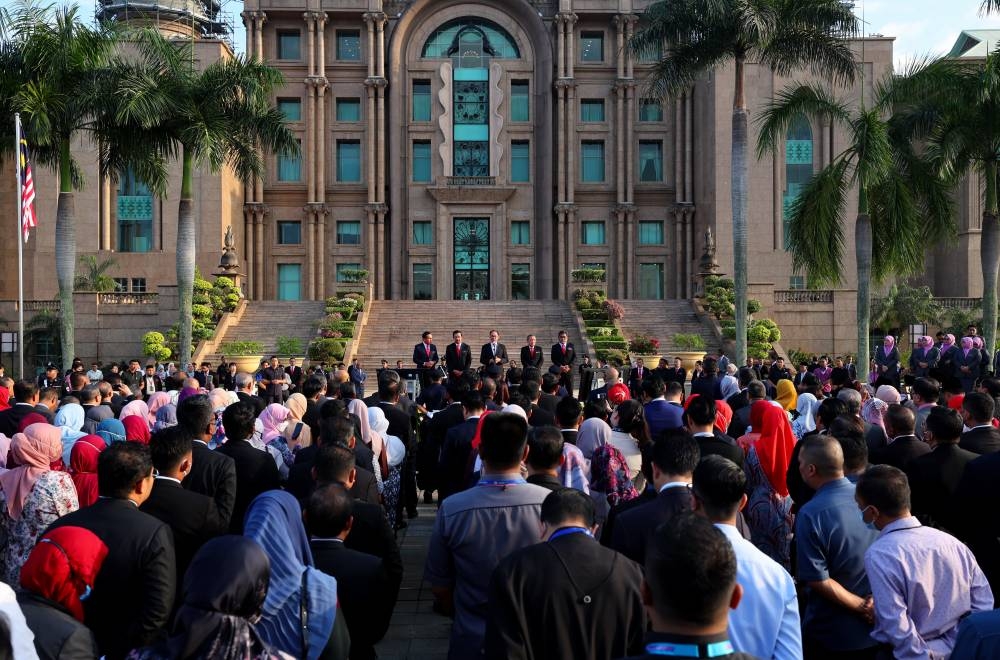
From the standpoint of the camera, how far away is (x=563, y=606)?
4031 mm

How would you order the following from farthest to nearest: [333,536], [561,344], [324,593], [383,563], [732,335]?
[732,335], [561,344], [383,563], [333,536], [324,593]

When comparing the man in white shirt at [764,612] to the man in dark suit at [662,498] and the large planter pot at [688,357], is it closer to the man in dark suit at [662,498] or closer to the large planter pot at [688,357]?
the man in dark suit at [662,498]

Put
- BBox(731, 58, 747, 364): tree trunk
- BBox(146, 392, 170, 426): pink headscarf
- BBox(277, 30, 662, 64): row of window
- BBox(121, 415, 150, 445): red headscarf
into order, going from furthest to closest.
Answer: BBox(277, 30, 662, 64): row of window, BBox(731, 58, 747, 364): tree trunk, BBox(146, 392, 170, 426): pink headscarf, BBox(121, 415, 150, 445): red headscarf

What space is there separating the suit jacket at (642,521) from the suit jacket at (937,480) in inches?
97.6

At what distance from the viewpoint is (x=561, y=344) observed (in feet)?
74.4

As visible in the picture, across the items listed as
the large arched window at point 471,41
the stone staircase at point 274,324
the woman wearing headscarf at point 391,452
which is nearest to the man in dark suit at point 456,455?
the woman wearing headscarf at point 391,452

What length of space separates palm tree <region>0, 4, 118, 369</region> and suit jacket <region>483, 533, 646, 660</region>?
78.5ft

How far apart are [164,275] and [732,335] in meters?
27.5

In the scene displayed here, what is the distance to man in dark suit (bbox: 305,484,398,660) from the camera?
4934 millimetres

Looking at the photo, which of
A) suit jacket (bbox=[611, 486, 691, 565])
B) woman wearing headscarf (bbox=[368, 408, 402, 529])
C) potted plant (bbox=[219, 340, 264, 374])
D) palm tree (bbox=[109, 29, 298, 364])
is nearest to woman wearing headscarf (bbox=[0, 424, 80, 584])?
woman wearing headscarf (bbox=[368, 408, 402, 529])

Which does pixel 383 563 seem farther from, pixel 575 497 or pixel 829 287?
pixel 829 287

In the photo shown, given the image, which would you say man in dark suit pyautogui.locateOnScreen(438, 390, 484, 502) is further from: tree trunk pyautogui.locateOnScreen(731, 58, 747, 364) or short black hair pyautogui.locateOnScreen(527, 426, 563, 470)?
tree trunk pyautogui.locateOnScreen(731, 58, 747, 364)

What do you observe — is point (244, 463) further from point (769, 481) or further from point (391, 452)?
point (769, 481)

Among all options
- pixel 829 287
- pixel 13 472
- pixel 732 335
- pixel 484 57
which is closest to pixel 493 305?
pixel 732 335
